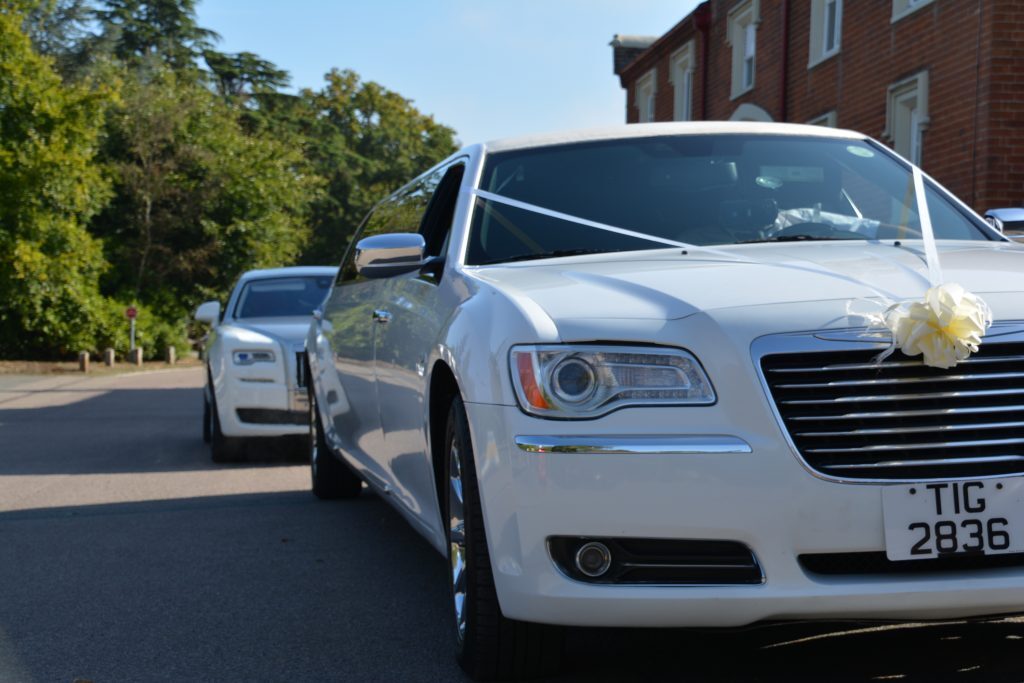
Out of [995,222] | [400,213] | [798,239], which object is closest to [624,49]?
[400,213]

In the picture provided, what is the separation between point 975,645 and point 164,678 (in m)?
2.52

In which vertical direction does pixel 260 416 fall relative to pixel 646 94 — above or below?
below

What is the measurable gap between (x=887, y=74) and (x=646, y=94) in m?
13.6

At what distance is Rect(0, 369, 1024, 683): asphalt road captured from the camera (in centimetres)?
412

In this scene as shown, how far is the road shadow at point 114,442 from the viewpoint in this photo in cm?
1067

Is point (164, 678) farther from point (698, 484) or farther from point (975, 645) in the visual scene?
point (975, 645)

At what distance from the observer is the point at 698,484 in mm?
3256

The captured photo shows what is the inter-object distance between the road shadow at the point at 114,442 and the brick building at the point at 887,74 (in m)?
7.67

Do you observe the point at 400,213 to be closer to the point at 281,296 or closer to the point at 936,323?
the point at 936,323

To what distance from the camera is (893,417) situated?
3291mm

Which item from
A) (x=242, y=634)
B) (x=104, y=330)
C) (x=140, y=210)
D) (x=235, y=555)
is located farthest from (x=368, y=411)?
(x=140, y=210)

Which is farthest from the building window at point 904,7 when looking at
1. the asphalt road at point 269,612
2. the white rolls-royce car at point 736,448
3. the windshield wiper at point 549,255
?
the white rolls-royce car at point 736,448

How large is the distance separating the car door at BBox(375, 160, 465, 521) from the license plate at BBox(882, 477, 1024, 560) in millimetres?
1619

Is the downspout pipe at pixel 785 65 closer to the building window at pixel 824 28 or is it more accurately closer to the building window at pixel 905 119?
the building window at pixel 824 28
